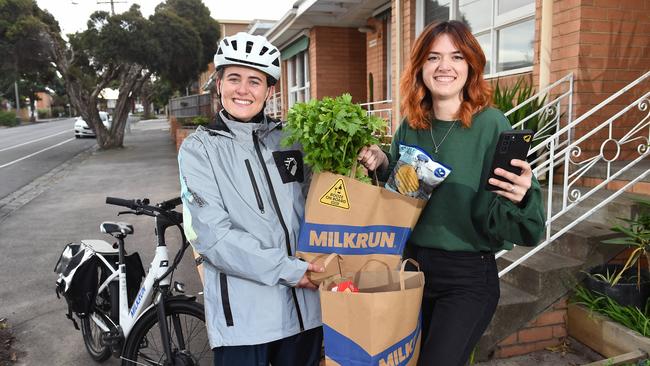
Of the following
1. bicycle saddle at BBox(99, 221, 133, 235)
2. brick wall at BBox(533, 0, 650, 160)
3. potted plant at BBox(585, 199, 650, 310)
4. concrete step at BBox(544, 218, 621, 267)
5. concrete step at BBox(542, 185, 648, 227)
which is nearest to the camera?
potted plant at BBox(585, 199, 650, 310)

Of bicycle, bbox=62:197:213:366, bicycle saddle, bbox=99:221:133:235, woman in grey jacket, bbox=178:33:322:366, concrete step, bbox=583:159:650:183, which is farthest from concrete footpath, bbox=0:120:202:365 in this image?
concrete step, bbox=583:159:650:183

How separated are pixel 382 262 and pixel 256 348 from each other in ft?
1.98

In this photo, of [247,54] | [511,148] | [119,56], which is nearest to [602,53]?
[511,148]

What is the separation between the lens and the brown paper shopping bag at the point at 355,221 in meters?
1.66

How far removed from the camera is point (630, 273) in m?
3.07

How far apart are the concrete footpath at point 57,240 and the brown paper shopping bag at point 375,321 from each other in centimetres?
247

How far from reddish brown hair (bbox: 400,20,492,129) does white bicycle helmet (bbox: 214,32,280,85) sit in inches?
21.6

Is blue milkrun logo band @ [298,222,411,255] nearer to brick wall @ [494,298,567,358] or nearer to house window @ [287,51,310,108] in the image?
brick wall @ [494,298,567,358]

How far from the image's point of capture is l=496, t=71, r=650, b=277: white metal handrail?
322cm

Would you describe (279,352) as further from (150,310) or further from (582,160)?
(582,160)

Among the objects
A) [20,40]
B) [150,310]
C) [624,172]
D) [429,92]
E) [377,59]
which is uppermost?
[20,40]

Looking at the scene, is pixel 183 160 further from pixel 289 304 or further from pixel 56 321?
pixel 56 321

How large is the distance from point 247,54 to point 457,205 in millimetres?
982

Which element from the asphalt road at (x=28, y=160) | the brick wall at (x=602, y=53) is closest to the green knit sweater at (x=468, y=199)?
the brick wall at (x=602, y=53)
